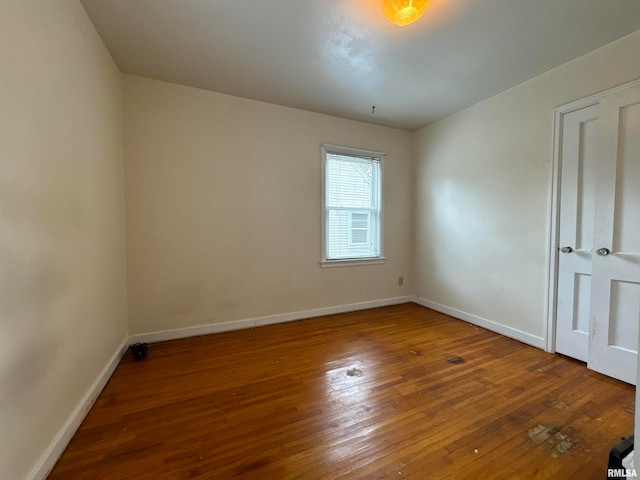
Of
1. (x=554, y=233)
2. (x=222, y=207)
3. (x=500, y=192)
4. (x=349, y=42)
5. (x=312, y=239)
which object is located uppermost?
(x=349, y=42)

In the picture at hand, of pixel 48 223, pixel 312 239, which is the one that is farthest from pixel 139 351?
pixel 312 239

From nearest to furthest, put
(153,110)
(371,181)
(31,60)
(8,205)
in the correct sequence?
(8,205) → (31,60) → (153,110) → (371,181)

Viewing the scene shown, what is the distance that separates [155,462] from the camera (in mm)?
1302

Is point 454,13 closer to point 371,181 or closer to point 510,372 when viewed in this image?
point 371,181

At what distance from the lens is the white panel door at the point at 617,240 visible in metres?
1.93

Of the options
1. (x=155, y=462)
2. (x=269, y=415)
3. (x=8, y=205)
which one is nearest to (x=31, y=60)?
(x=8, y=205)

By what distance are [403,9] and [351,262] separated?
2714 mm

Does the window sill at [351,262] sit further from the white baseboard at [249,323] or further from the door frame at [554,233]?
the door frame at [554,233]

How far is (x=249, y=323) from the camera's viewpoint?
10.1ft

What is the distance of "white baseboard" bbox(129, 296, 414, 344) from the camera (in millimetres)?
2689

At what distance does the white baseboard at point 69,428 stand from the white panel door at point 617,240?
3.63 m

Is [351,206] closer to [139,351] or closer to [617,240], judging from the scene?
[617,240]

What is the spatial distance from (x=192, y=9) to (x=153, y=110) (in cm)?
122
